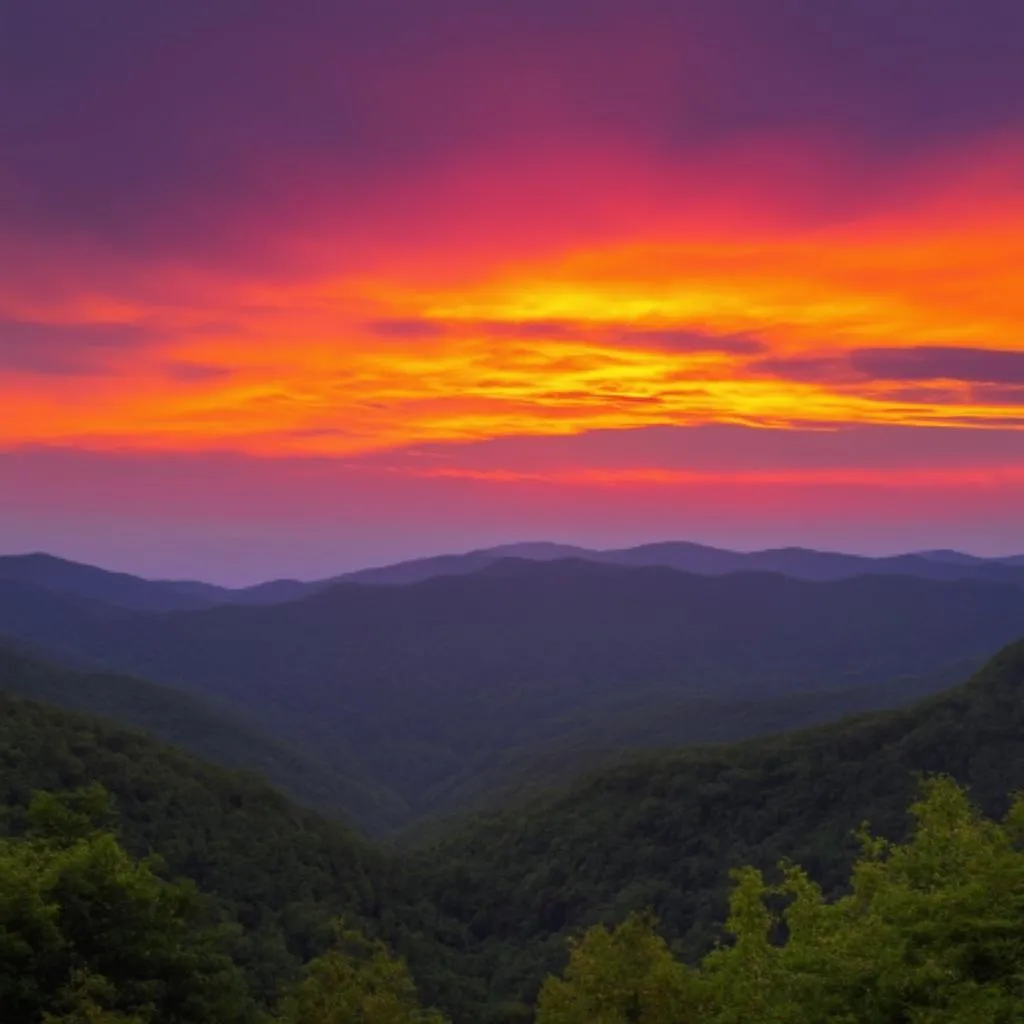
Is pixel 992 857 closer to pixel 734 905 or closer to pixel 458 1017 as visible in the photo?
pixel 734 905

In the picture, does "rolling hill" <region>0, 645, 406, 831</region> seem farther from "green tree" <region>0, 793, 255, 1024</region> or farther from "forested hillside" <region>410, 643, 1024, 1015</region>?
"green tree" <region>0, 793, 255, 1024</region>

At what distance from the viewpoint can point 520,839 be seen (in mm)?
101375

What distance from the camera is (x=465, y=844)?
106062 mm

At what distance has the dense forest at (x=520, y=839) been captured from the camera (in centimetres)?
6575

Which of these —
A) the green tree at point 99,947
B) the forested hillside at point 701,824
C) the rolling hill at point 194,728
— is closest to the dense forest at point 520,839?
the forested hillside at point 701,824

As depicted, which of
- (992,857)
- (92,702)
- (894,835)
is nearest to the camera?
(992,857)

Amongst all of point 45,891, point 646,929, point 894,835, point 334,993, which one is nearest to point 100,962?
point 45,891

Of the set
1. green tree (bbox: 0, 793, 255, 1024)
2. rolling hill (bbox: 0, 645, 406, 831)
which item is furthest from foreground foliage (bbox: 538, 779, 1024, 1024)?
rolling hill (bbox: 0, 645, 406, 831)

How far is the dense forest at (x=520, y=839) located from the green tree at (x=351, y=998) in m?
4.76

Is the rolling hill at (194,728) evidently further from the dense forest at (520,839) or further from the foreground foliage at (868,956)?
the foreground foliage at (868,956)

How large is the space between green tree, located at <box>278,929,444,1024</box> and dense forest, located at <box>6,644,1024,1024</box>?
4.76m

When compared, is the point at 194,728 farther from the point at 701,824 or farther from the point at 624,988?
the point at 624,988

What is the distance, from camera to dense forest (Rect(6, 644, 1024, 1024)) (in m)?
65.8

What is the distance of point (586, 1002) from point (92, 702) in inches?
6134
